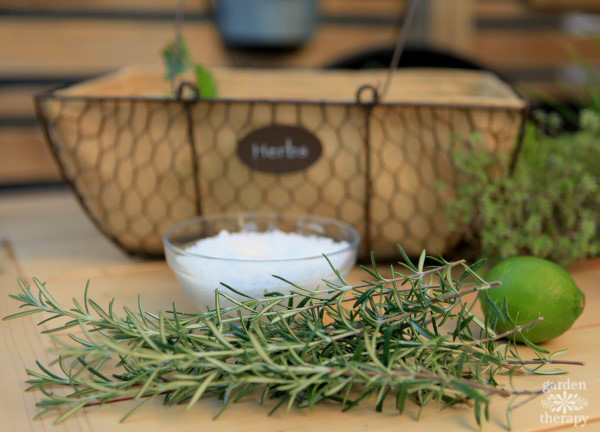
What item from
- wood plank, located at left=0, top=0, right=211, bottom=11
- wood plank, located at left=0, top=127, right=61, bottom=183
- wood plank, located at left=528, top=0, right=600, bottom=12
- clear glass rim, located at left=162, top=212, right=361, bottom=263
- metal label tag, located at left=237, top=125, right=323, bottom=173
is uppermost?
wood plank, located at left=0, top=0, right=211, bottom=11

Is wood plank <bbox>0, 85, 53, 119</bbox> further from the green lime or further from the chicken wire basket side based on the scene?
the green lime

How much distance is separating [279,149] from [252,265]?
0.23 m

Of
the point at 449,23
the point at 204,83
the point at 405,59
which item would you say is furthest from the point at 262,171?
the point at 449,23

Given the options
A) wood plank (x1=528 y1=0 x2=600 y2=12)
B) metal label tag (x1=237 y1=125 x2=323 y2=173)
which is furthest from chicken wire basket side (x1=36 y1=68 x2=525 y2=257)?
wood plank (x1=528 y1=0 x2=600 y2=12)

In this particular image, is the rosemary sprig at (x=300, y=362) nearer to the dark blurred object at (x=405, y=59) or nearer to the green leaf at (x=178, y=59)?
the green leaf at (x=178, y=59)

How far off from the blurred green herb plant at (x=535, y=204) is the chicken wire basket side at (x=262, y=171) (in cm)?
3

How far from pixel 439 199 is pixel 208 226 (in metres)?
0.28

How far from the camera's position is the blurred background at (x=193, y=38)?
128 cm

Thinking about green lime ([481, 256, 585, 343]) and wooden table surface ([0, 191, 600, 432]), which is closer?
wooden table surface ([0, 191, 600, 432])

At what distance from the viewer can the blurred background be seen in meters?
1.28

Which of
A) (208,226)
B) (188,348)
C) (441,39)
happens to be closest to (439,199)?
(208,226)

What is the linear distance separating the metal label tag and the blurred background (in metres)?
0.50

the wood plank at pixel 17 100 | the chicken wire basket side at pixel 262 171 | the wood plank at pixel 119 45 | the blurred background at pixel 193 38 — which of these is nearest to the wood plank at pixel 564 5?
the blurred background at pixel 193 38

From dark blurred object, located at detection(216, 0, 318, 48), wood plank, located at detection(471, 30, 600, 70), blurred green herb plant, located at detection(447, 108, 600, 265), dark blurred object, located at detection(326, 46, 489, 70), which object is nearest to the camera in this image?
blurred green herb plant, located at detection(447, 108, 600, 265)
